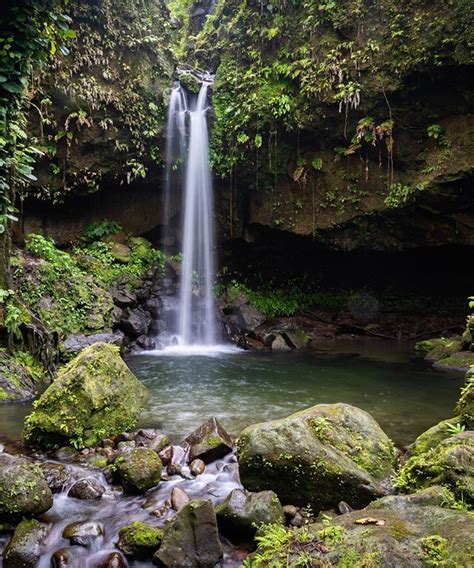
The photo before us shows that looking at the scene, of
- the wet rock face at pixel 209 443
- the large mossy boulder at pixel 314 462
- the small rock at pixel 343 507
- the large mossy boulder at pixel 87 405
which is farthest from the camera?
the large mossy boulder at pixel 87 405

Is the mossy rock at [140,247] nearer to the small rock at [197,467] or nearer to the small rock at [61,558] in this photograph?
the small rock at [197,467]

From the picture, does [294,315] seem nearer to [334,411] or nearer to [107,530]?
[334,411]

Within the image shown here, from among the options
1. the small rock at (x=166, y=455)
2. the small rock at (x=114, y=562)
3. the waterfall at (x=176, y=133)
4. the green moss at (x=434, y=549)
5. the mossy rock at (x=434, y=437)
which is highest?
the waterfall at (x=176, y=133)

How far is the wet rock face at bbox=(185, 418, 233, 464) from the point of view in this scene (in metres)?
5.15

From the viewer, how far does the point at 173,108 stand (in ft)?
47.3

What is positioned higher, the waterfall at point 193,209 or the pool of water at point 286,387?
the waterfall at point 193,209

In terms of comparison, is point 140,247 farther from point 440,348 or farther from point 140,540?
point 140,540

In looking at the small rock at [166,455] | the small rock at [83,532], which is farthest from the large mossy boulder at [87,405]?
the small rock at [83,532]

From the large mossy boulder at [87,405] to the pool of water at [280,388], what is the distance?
20.9 inches

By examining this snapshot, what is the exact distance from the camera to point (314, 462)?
417 centimetres

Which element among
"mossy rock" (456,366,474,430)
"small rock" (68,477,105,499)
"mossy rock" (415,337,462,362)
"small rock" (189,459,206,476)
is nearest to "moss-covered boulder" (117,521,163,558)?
"small rock" (68,477,105,499)

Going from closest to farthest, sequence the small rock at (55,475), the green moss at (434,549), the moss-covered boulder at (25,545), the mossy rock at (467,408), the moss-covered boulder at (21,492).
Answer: the green moss at (434,549), the moss-covered boulder at (25,545), the moss-covered boulder at (21,492), the small rock at (55,475), the mossy rock at (467,408)

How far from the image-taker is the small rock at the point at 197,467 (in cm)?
490

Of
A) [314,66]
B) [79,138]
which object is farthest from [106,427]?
[314,66]
